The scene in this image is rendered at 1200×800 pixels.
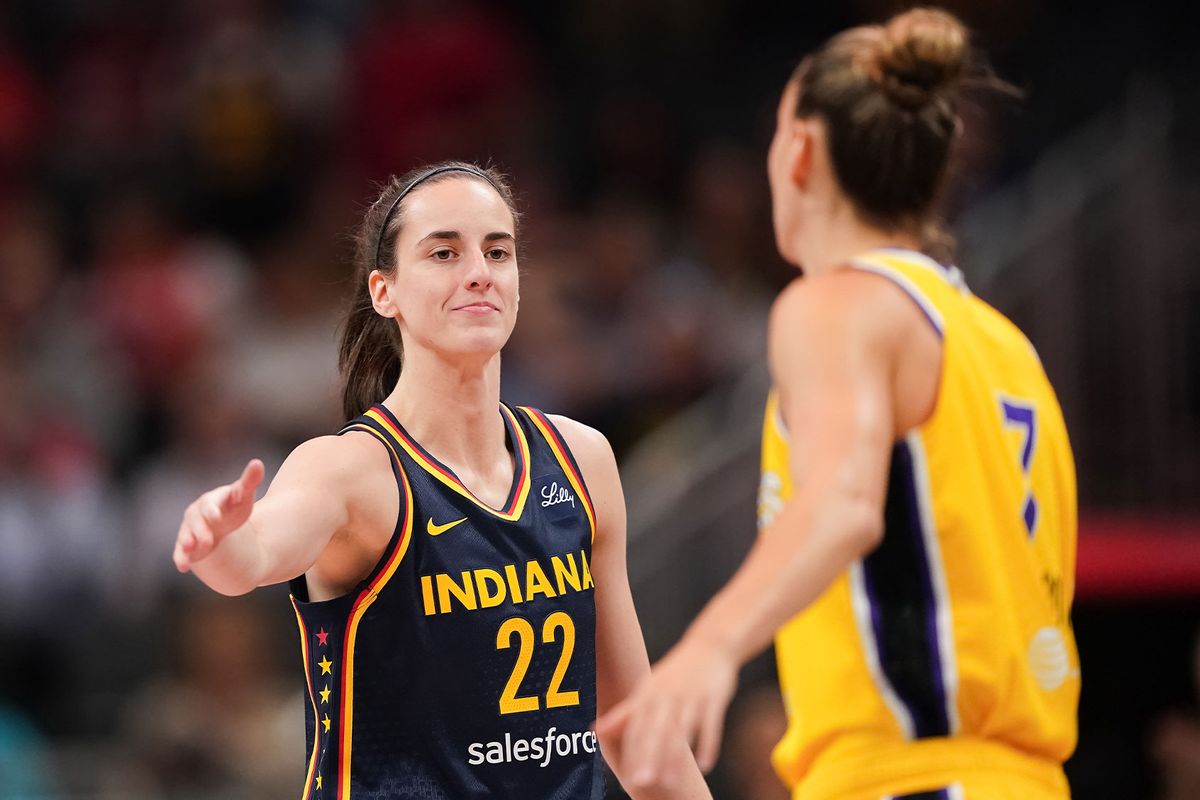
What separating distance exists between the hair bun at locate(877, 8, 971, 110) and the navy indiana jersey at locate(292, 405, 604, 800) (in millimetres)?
1248

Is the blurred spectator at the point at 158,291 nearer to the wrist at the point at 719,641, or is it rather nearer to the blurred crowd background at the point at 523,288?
the blurred crowd background at the point at 523,288

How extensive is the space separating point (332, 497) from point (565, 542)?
62cm

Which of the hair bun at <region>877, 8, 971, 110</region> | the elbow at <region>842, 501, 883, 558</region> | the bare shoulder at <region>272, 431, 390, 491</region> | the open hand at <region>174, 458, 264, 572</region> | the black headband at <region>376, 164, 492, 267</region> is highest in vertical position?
the black headband at <region>376, 164, 492, 267</region>

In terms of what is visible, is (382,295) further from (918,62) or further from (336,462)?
(918,62)

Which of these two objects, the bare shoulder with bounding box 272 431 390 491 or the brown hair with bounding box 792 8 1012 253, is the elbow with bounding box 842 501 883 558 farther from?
the bare shoulder with bounding box 272 431 390 491

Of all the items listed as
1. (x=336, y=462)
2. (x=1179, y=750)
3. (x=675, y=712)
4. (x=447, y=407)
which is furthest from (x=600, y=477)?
(x=1179, y=750)

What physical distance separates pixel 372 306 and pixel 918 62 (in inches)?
58.6

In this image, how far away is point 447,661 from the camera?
3.72 metres

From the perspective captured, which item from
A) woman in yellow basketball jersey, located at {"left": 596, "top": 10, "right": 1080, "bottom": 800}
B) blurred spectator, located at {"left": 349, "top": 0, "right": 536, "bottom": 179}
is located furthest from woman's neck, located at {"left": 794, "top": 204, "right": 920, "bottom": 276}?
blurred spectator, located at {"left": 349, "top": 0, "right": 536, "bottom": 179}

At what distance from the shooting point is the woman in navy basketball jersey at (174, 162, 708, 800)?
12.1 ft

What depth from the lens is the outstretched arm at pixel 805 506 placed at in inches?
107

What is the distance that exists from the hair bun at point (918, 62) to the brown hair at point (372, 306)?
1.09 metres

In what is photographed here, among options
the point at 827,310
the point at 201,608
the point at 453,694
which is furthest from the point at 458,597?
the point at 201,608

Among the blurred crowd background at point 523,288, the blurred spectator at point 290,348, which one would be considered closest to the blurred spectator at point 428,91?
the blurred crowd background at point 523,288
